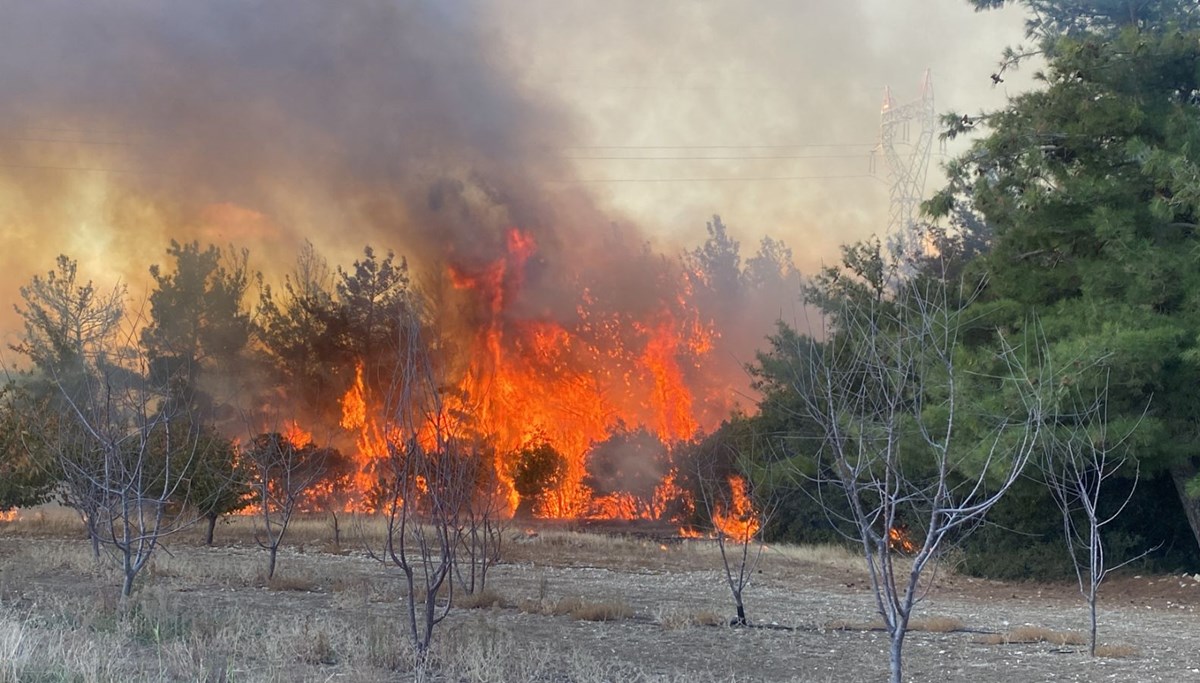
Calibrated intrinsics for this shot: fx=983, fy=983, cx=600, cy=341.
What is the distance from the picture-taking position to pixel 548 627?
12.2 metres

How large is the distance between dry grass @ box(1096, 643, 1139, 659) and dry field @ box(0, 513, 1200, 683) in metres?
0.16

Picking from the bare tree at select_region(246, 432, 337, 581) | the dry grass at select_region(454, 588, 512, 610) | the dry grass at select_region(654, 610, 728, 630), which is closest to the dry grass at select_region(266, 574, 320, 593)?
the bare tree at select_region(246, 432, 337, 581)

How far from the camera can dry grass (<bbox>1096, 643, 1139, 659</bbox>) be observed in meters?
11.1

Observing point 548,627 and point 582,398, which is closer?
point 548,627

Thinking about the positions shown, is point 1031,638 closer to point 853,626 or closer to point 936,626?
point 936,626

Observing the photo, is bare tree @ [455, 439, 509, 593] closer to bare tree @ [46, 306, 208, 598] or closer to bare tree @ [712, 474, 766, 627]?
bare tree @ [46, 306, 208, 598]

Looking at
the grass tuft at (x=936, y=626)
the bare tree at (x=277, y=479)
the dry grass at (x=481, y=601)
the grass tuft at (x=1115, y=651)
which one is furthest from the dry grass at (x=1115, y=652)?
the bare tree at (x=277, y=479)

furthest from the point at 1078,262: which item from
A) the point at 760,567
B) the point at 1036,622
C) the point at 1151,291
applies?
the point at 760,567

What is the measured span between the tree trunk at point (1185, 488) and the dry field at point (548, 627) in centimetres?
145

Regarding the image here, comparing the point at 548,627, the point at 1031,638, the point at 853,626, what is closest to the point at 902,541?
the point at 853,626

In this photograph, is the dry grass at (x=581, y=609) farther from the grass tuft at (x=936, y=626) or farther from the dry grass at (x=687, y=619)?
the grass tuft at (x=936, y=626)

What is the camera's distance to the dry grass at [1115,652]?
36.4 ft

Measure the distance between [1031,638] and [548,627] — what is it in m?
6.09

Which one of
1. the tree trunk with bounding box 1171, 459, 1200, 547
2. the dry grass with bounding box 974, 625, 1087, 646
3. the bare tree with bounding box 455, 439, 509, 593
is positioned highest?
→ the tree trunk with bounding box 1171, 459, 1200, 547
